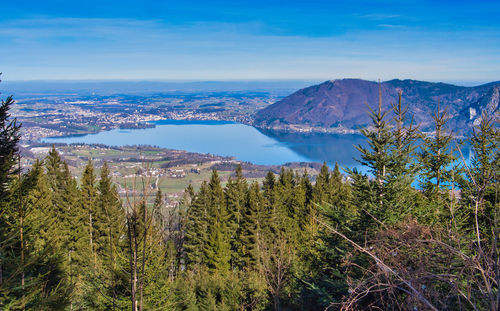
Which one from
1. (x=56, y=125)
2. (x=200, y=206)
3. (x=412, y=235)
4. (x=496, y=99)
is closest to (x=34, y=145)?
(x=56, y=125)

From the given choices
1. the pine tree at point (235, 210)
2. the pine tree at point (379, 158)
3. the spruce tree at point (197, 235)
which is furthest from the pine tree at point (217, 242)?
the pine tree at point (379, 158)

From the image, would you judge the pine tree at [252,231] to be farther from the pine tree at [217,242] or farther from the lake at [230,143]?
the lake at [230,143]

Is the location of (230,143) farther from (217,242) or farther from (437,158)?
(437,158)

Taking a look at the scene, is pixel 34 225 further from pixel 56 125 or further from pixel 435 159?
pixel 56 125

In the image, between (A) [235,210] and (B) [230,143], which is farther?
(B) [230,143]

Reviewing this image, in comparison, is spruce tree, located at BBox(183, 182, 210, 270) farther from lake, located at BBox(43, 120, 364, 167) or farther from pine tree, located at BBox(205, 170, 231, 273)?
lake, located at BBox(43, 120, 364, 167)

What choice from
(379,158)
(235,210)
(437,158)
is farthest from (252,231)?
(379,158)

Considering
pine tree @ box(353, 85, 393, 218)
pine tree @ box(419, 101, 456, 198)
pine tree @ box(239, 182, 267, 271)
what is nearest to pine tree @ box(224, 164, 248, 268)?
pine tree @ box(239, 182, 267, 271)
